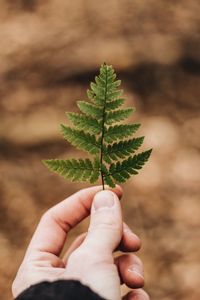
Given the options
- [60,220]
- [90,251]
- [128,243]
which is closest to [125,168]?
[90,251]

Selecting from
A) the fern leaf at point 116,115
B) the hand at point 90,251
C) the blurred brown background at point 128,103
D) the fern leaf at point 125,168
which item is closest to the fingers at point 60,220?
the hand at point 90,251

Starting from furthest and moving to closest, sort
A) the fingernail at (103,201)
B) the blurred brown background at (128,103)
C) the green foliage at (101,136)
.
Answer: the blurred brown background at (128,103), the fingernail at (103,201), the green foliage at (101,136)

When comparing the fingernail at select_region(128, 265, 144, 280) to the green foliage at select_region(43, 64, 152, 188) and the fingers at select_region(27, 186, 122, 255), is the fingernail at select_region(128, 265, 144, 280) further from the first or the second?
the green foliage at select_region(43, 64, 152, 188)

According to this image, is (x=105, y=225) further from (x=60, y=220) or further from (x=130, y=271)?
(x=60, y=220)

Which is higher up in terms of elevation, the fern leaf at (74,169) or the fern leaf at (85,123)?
the fern leaf at (85,123)

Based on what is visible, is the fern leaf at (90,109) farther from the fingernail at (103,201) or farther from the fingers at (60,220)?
the fingers at (60,220)

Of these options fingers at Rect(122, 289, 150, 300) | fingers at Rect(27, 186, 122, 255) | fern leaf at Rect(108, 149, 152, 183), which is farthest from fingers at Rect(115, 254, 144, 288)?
fern leaf at Rect(108, 149, 152, 183)
